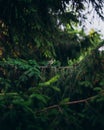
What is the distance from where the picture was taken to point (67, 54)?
14.0 meters

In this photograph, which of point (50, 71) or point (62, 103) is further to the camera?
point (50, 71)

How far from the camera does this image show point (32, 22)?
219 inches

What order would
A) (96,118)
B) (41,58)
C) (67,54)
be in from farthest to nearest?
(67,54)
(41,58)
(96,118)

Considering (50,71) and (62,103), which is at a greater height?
(50,71)

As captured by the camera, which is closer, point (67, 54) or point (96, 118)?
point (96, 118)

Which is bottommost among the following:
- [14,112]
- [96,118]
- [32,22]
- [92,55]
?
[96,118]

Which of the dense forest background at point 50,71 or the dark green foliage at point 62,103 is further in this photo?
the dense forest background at point 50,71

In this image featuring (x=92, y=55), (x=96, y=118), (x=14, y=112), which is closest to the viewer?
(x=14, y=112)

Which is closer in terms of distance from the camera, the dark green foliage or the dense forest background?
the dark green foliage

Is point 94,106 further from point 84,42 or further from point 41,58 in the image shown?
point 84,42

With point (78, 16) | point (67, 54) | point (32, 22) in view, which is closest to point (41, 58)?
point (67, 54)

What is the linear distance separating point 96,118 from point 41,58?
740 centimetres

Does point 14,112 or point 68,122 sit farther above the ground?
point 14,112

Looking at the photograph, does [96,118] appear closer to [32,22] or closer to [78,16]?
[32,22]
